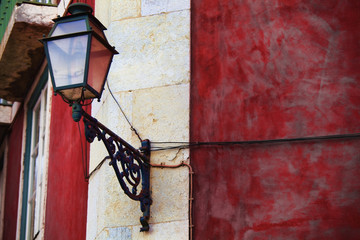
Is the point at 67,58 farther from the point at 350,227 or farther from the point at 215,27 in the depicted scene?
the point at 350,227

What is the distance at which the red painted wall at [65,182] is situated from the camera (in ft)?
23.4

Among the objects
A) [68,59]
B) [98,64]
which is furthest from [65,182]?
[68,59]

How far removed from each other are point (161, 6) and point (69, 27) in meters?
1.25

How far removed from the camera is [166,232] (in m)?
5.86

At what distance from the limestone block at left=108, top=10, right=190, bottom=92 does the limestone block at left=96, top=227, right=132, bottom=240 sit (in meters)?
1.17

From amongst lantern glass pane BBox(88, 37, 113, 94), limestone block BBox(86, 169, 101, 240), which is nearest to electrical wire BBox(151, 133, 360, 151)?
limestone block BBox(86, 169, 101, 240)

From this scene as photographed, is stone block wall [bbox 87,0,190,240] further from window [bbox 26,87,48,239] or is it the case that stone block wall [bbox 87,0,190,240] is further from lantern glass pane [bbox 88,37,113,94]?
window [bbox 26,87,48,239]

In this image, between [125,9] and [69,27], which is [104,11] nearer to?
[125,9]

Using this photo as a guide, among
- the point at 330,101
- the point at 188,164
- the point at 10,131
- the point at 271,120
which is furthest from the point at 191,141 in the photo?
the point at 10,131

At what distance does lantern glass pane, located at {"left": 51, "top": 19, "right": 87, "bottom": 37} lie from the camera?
5578mm

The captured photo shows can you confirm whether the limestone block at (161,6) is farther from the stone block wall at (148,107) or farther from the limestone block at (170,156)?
the limestone block at (170,156)

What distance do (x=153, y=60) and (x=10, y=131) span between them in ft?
19.3

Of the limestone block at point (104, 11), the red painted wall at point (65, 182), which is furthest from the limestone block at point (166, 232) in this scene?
the limestone block at point (104, 11)

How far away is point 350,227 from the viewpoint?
5.37 meters
